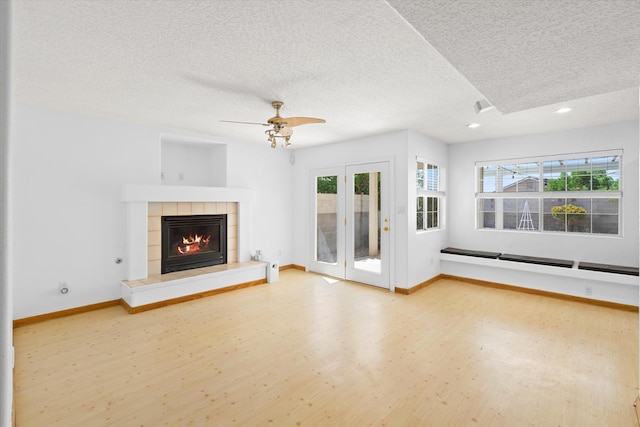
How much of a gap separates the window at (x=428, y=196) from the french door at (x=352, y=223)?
0.62m

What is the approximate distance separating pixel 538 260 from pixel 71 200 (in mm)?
6534

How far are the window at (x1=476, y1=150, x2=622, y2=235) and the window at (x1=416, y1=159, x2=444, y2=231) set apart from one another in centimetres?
69

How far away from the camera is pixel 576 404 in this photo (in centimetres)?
220

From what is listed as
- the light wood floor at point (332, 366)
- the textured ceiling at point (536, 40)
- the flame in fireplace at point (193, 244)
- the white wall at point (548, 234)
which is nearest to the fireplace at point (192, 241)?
the flame in fireplace at point (193, 244)

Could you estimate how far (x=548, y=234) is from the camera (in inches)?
193

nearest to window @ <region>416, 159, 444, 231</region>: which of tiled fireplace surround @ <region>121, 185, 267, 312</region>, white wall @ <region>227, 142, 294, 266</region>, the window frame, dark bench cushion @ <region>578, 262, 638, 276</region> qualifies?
the window frame

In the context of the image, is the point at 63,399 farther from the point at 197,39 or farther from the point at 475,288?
the point at 475,288

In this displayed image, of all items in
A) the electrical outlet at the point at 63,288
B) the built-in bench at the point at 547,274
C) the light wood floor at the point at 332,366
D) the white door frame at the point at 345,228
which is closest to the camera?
the light wood floor at the point at 332,366

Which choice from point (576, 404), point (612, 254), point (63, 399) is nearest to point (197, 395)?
point (63, 399)

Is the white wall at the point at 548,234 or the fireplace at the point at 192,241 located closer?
the white wall at the point at 548,234

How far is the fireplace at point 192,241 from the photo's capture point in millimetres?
4754

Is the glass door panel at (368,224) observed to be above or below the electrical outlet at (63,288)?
above

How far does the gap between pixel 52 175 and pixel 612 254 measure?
293 inches

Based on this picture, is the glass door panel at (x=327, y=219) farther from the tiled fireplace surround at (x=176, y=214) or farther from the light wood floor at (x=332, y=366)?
the light wood floor at (x=332, y=366)
